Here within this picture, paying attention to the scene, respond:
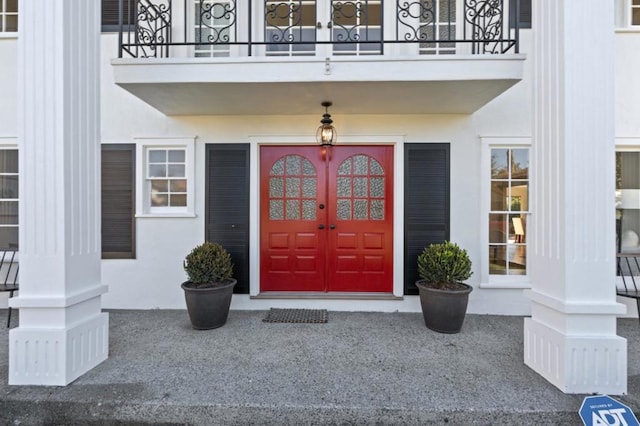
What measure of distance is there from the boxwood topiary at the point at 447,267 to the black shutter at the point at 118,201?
399cm

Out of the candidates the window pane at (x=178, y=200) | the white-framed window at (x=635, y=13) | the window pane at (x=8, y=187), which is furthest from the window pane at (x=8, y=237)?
the white-framed window at (x=635, y=13)

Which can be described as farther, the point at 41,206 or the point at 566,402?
the point at 41,206

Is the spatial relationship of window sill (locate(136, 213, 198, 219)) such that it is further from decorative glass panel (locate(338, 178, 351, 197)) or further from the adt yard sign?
the adt yard sign

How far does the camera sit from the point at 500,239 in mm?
4445

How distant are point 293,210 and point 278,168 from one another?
0.63 meters

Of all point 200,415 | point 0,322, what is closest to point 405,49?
point 200,415

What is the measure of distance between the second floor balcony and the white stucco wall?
0.23 m

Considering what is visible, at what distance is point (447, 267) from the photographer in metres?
3.73

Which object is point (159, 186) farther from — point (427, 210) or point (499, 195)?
point (499, 195)

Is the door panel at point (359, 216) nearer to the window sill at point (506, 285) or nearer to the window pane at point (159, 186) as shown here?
the window sill at point (506, 285)

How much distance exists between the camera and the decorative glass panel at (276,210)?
455cm

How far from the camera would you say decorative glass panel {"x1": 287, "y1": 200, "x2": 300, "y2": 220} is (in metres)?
4.54

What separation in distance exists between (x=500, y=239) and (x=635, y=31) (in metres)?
3.25

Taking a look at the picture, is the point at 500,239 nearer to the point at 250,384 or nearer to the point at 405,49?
the point at 405,49
